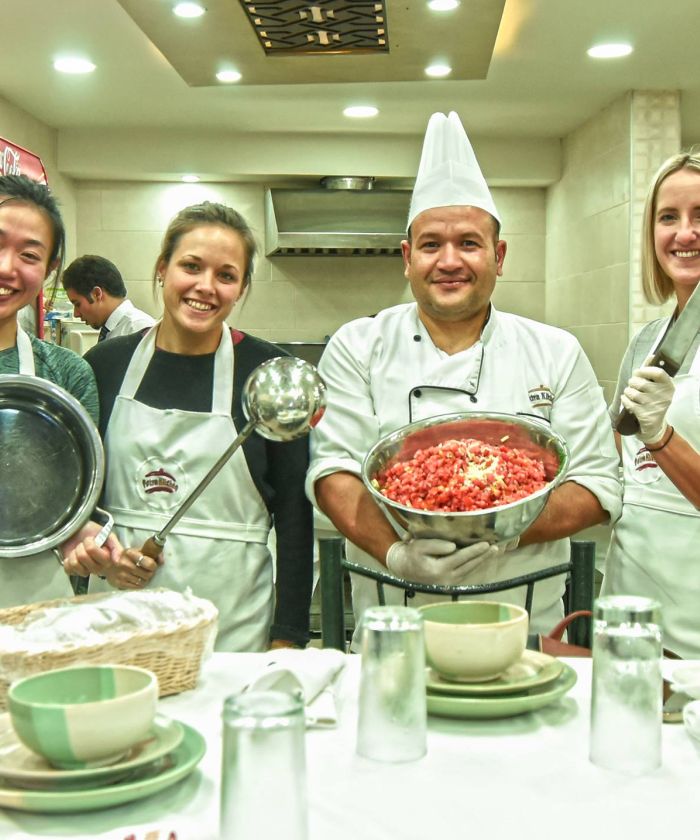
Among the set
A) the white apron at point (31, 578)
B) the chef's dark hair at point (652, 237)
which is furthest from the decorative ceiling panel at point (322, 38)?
the white apron at point (31, 578)

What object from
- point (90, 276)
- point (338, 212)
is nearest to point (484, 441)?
point (90, 276)

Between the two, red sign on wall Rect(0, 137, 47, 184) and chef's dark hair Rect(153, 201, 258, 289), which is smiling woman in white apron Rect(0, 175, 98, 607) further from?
red sign on wall Rect(0, 137, 47, 184)

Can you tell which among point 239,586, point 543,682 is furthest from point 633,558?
point 543,682

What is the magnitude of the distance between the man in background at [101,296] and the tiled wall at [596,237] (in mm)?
2618

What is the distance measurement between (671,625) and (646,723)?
1.05m

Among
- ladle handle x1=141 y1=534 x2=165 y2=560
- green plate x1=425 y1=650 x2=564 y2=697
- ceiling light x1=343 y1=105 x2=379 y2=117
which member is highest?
ceiling light x1=343 y1=105 x2=379 y2=117

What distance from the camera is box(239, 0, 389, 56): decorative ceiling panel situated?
2.67 m

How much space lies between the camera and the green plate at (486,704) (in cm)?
104

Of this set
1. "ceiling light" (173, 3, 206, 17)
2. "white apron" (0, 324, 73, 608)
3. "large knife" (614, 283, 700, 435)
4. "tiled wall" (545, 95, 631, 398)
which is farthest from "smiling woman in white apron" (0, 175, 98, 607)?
"tiled wall" (545, 95, 631, 398)

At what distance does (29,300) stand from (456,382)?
0.89 metres

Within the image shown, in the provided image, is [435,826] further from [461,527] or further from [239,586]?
[239,586]

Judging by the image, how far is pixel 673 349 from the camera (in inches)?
70.6

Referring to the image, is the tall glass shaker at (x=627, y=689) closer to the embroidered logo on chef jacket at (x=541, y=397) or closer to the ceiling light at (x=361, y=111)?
the embroidered logo on chef jacket at (x=541, y=397)

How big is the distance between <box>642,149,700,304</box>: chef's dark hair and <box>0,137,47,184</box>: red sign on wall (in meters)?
1.52
